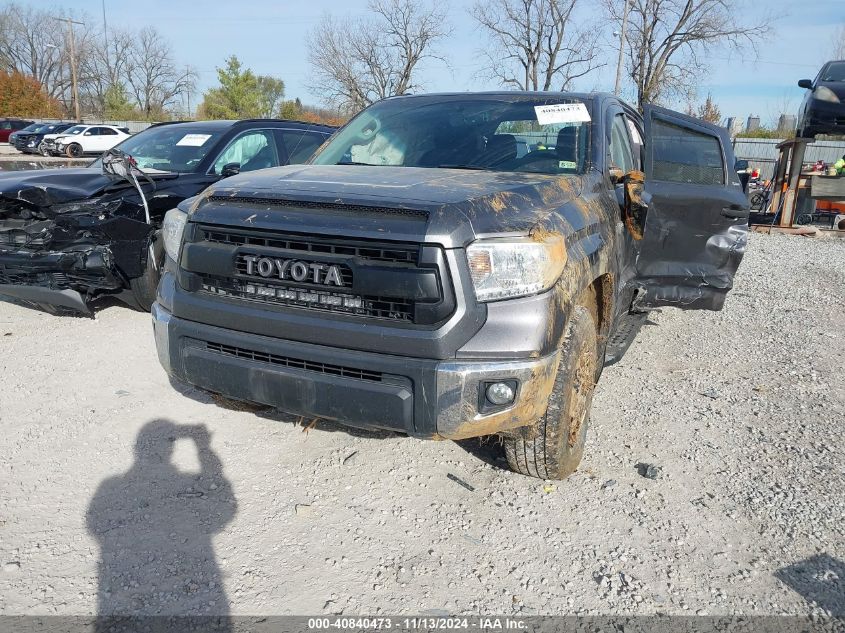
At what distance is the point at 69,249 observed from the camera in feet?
15.4

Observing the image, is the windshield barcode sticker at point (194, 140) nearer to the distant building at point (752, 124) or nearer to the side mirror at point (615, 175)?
the side mirror at point (615, 175)

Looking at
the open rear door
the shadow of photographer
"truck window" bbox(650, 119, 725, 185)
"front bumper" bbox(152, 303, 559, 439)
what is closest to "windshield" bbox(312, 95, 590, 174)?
"truck window" bbox(650, 119, 725, 185)

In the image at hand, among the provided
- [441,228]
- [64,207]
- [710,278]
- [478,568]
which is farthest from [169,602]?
[710,278]

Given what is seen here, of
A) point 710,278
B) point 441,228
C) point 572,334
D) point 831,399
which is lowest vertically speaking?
point 831,399

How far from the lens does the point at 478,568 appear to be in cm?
248

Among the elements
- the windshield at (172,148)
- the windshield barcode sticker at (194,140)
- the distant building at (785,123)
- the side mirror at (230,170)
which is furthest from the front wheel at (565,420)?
the distant building at (785,123)

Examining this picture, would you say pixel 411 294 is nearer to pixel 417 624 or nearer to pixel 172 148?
pixel 417 624

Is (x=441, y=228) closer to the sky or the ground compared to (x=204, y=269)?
closer to the sky

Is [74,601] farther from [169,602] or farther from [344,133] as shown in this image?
[344,133]

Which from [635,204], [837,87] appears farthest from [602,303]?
[837,87]

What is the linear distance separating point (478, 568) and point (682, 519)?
1008 millimetres

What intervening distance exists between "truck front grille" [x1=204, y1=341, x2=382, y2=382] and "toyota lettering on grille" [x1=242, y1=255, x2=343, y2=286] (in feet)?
1.03

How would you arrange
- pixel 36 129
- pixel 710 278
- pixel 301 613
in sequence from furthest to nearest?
pixel 36 129
pixel 710 278
pixel 301 613

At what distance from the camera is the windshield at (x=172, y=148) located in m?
5.68
